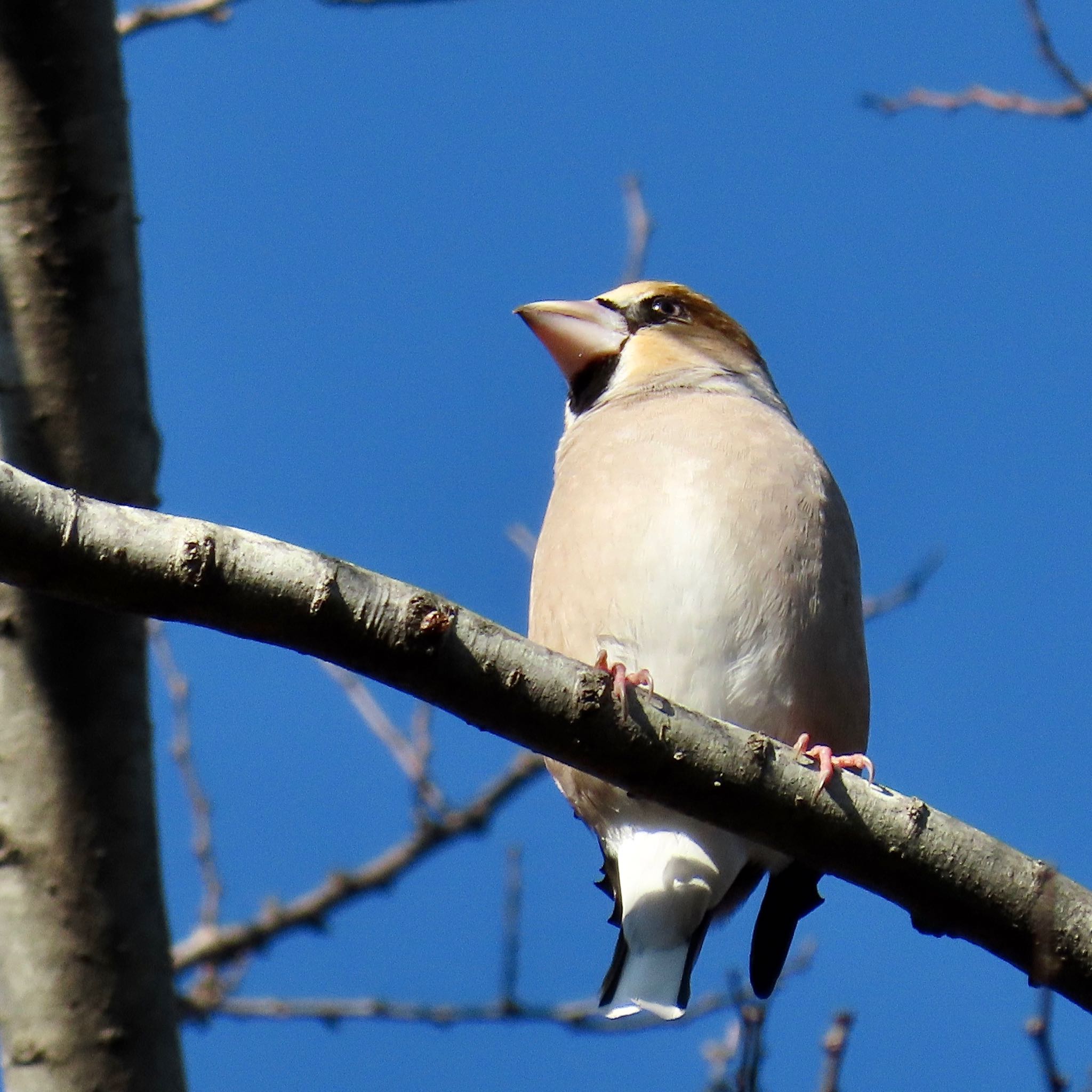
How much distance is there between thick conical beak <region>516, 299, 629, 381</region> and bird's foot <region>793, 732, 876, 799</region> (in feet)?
5.56

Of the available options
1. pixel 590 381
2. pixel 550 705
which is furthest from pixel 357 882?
pixel 550 705

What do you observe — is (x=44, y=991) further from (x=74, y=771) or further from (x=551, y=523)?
(x=551, y=523)

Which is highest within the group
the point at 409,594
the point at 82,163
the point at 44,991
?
the point at 82,163

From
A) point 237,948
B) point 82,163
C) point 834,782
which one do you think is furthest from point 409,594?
point 237,948

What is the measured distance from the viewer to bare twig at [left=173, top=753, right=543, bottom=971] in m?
5.02

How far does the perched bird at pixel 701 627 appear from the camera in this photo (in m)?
3.24

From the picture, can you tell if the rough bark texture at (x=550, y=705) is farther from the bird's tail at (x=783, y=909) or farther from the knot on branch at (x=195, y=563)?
the bird's tail at (x=783, y=909)

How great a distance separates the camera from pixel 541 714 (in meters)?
2.03

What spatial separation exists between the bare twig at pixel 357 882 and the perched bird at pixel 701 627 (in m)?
1.54

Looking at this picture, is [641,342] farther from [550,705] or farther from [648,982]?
[550,705]

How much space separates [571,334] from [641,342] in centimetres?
22

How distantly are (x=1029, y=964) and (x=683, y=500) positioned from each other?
1.56m

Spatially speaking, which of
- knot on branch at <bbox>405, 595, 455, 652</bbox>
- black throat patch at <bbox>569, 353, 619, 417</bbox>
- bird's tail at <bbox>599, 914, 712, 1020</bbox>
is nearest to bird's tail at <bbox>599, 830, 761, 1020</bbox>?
bird's tail at <bbox>599, 914, 712, 1020</bbox>

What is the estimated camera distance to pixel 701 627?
11.0ft
